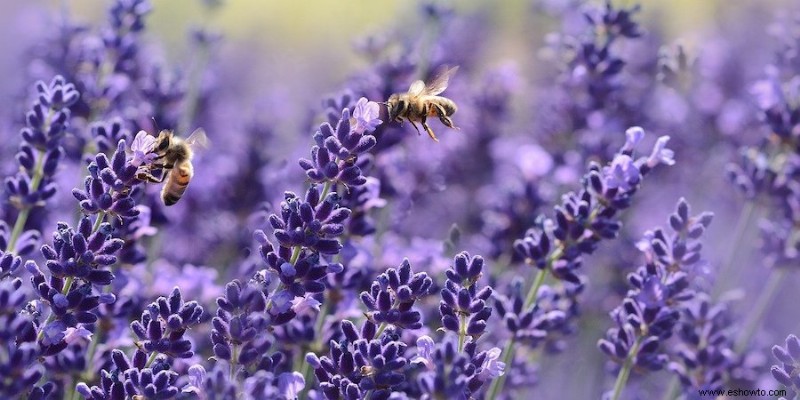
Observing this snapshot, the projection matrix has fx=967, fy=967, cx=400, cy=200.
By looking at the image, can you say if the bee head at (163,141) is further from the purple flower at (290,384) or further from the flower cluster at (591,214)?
the flower cluster at (591,214)

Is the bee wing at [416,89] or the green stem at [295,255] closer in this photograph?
the green stem at [295,255]

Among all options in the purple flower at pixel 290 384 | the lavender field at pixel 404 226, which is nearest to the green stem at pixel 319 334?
the lavender field at pixel 404 226

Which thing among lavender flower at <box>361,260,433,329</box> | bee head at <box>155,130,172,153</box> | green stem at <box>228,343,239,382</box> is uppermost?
bee head at <box>155,130,172,153</box>

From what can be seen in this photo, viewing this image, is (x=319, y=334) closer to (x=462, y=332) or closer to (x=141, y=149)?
(x=462, y=332)

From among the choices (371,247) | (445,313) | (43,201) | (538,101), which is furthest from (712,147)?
(43,201)

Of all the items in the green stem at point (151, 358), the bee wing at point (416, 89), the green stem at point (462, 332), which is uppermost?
the bee wing at point (416, 89)

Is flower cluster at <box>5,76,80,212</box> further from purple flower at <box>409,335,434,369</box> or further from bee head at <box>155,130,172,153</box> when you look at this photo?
purple flower at <box>409,335,434,369</box>

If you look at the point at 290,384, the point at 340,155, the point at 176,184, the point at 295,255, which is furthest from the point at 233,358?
the point at 176,184

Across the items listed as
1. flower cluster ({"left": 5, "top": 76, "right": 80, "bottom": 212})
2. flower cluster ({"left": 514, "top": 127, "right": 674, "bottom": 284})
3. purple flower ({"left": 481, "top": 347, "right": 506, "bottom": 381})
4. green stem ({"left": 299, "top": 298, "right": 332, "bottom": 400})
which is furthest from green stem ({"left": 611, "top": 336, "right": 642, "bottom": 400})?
flower cluster ({"left": 5, "top": 76, "right": 80, "bottom": 212})
